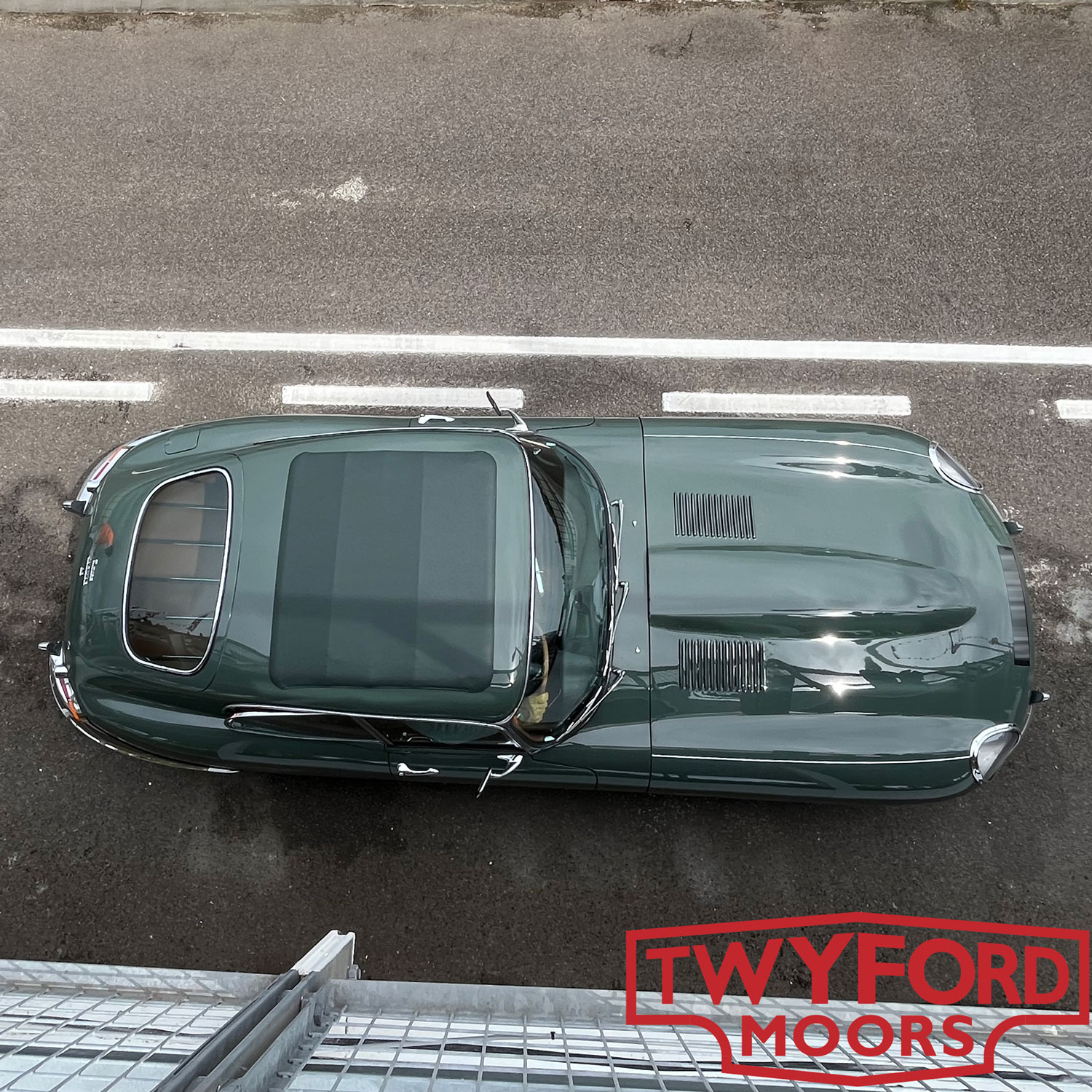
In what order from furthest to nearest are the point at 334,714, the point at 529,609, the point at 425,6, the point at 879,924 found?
the point at 425,6 < the point at 879,924 < the point at 334,714 < the point at 529,609

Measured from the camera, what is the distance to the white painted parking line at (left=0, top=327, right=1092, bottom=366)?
16.1 feet

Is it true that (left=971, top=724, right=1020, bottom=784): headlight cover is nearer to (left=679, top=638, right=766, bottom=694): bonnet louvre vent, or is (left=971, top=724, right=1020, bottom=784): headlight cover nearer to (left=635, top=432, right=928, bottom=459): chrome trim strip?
(left=679, top=638, right=766, bottom=694): bonnet louvre vent

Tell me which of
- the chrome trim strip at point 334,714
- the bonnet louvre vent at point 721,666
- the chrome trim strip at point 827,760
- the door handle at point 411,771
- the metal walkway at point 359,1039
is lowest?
the metal walkway at point 359,1039

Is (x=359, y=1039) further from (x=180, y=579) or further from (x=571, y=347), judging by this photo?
(x=571, y=347)

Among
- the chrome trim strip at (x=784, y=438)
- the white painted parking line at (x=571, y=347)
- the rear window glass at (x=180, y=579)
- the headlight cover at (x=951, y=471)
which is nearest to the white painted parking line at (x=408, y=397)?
the white painted parking line at (x=571, y=347)

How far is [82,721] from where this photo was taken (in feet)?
12.4

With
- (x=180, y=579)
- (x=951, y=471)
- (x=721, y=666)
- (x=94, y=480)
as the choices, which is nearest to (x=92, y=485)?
(x=94, y=480)

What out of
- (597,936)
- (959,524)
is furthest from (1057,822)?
(597,936)

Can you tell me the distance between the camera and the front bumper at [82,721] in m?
3.74

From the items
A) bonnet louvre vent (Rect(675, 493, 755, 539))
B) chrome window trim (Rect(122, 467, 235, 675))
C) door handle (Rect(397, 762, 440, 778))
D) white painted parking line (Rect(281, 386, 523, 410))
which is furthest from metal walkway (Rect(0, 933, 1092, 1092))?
white painted parking line (Rect(281, 386, 523, 410))

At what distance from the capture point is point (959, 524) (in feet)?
12.1

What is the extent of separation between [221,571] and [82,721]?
133cm

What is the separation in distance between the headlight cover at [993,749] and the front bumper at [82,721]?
3935 millimetres

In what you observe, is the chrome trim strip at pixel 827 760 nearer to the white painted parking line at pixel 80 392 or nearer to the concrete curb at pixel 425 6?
the white painted parking line at pixel 80 392
